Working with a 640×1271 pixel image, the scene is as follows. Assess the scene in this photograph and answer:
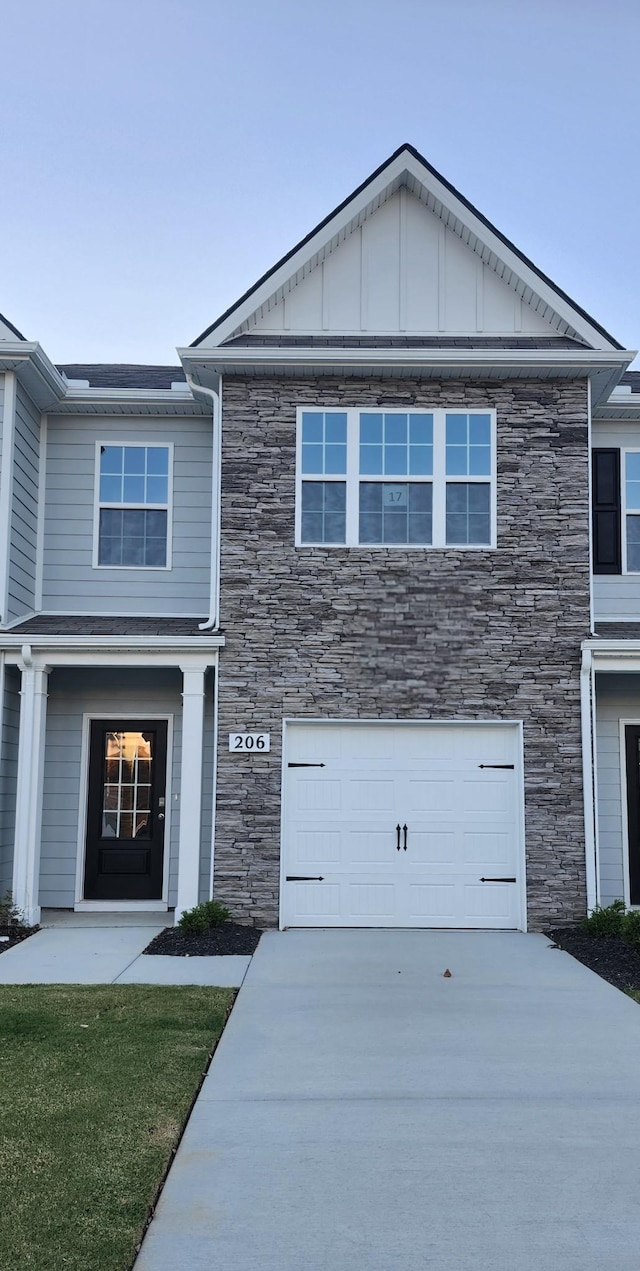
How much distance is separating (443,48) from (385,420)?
534 centimetres

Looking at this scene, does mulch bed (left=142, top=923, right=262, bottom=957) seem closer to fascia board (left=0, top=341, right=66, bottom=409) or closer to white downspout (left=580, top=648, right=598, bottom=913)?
white downspout (left=580, top=648, right=598, bottom=913)

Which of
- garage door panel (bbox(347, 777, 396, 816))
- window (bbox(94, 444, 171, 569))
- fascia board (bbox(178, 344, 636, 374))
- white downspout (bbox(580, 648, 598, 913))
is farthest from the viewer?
window (bbox(94, 444, 171, 569))

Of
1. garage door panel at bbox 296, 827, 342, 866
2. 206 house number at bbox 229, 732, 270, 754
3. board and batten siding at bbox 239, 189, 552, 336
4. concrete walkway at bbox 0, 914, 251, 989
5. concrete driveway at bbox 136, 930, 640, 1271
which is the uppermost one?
board and batten siding at bbox 239, 189, 552, 336

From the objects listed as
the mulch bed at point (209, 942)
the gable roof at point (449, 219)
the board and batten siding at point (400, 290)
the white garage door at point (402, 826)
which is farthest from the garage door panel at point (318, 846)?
the board and batten siding at point (400, 290)

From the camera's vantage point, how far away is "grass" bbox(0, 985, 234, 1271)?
3.95 metres

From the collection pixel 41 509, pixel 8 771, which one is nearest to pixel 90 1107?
pixel 8 771

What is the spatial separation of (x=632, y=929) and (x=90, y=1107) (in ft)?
19.2

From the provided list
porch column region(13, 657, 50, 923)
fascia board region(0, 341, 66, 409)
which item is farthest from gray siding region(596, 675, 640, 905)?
fascia board region(0, 341, 66, 409)

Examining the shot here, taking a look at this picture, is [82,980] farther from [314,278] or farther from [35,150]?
[35,150]

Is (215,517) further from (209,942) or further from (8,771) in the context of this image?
(209,942)

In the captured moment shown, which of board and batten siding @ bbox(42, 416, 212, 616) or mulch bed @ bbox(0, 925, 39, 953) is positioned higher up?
board and batten siding @ bbox(42, 416, 212, 616)

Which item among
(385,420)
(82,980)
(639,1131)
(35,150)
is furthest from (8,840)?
(35,150)

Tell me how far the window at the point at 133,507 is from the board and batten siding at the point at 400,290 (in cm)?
217

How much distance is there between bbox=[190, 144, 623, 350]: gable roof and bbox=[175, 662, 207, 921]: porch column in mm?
4097
